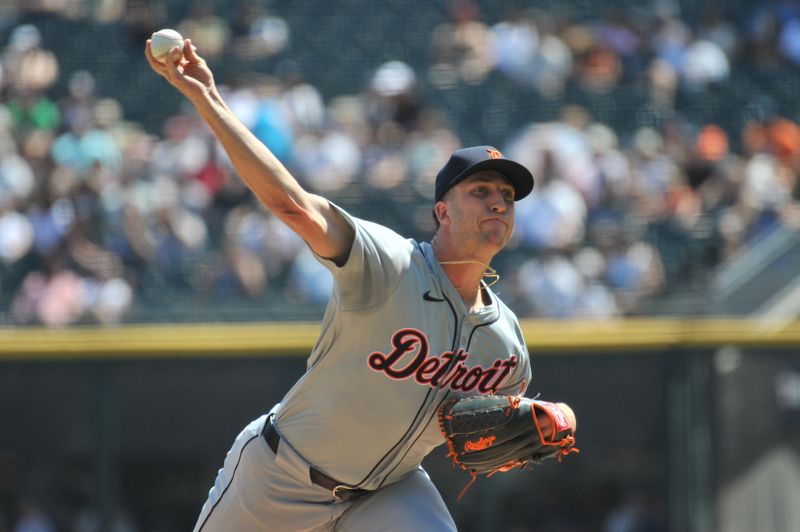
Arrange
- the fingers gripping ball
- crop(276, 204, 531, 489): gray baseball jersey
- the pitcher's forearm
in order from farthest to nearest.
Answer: the fingers gripping ball → crop(276, 204, 531, 489): gray baseball jersey → the pitcher's forearm

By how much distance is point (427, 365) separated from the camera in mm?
3434

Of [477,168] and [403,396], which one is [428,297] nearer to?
[403,396]

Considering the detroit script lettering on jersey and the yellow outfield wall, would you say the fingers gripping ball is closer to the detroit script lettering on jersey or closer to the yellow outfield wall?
the detroit script lettering on jersey

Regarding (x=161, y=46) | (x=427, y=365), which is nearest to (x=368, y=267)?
(x=427, y=365)

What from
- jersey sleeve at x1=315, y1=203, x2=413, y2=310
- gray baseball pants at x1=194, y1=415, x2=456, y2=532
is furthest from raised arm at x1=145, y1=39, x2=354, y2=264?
gray baseball pants at x1=194, y1=415, x2=456, y2=532

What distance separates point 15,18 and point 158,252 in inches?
151

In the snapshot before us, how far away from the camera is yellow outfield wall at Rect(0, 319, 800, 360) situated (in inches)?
280

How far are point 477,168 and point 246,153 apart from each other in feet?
2.64

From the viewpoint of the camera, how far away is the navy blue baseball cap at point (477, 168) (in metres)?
3.44

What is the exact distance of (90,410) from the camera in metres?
7.45

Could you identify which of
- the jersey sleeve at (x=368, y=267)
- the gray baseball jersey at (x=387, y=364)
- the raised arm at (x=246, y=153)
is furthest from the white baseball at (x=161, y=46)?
the gray baseball jersey at (x=387, y=364)

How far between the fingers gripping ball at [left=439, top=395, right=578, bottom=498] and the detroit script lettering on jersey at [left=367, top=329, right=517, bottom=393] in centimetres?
8

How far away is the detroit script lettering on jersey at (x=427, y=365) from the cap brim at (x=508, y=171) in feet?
1.52

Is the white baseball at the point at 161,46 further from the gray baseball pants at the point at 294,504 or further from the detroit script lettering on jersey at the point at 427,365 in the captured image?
the gray baseball pants at the point at 294,504
